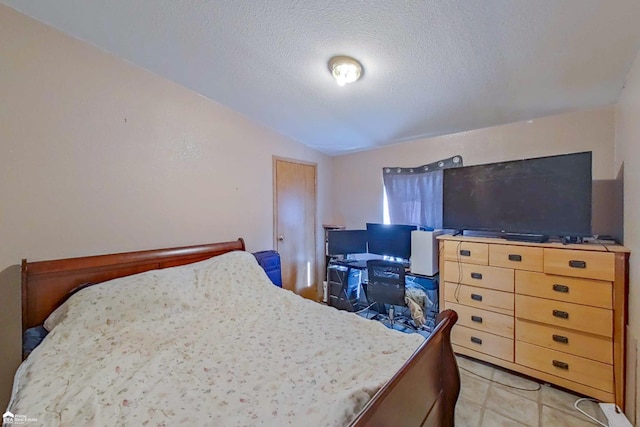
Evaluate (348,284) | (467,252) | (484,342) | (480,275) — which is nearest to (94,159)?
(348,284)

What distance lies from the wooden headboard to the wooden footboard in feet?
6.68

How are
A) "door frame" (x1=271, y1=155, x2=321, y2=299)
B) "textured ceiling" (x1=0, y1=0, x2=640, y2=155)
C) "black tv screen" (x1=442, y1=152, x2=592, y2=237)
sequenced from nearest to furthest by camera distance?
"textured ceiling" (x1=0, y1=0, x2=640, y2=155) → "black tv screen" (x1=442, y1=152, x2=592, y2=237) → "door frame" (x1=271, y1=155, x2=321, y2=299)

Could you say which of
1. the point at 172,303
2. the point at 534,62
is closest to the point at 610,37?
the point at 534,62

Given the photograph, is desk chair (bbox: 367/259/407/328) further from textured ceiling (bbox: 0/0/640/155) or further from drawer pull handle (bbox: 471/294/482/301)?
textured ceiling (bbox: 0/0/640/155)

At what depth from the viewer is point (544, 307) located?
2.11 meters

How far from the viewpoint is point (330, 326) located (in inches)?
69.1

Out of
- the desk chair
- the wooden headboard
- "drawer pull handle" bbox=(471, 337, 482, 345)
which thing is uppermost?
the wooden headboard

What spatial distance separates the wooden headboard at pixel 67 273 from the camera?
1.66 meters

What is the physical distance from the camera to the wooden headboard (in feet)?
5.45

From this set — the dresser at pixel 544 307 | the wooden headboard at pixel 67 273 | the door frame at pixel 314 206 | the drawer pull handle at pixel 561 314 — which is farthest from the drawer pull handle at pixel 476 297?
the wooden headboard at pixel 67 273

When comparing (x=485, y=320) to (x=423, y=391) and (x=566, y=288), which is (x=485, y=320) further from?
(x=423, y=391)

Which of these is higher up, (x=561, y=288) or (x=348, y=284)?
(x=561, y=288)

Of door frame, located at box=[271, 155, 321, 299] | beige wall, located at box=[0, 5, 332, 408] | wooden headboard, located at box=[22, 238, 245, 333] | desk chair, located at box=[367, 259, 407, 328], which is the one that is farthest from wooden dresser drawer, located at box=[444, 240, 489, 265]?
wooden headboard, located at box=[22, 238, 245, 333]

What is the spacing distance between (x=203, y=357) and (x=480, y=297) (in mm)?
2251
